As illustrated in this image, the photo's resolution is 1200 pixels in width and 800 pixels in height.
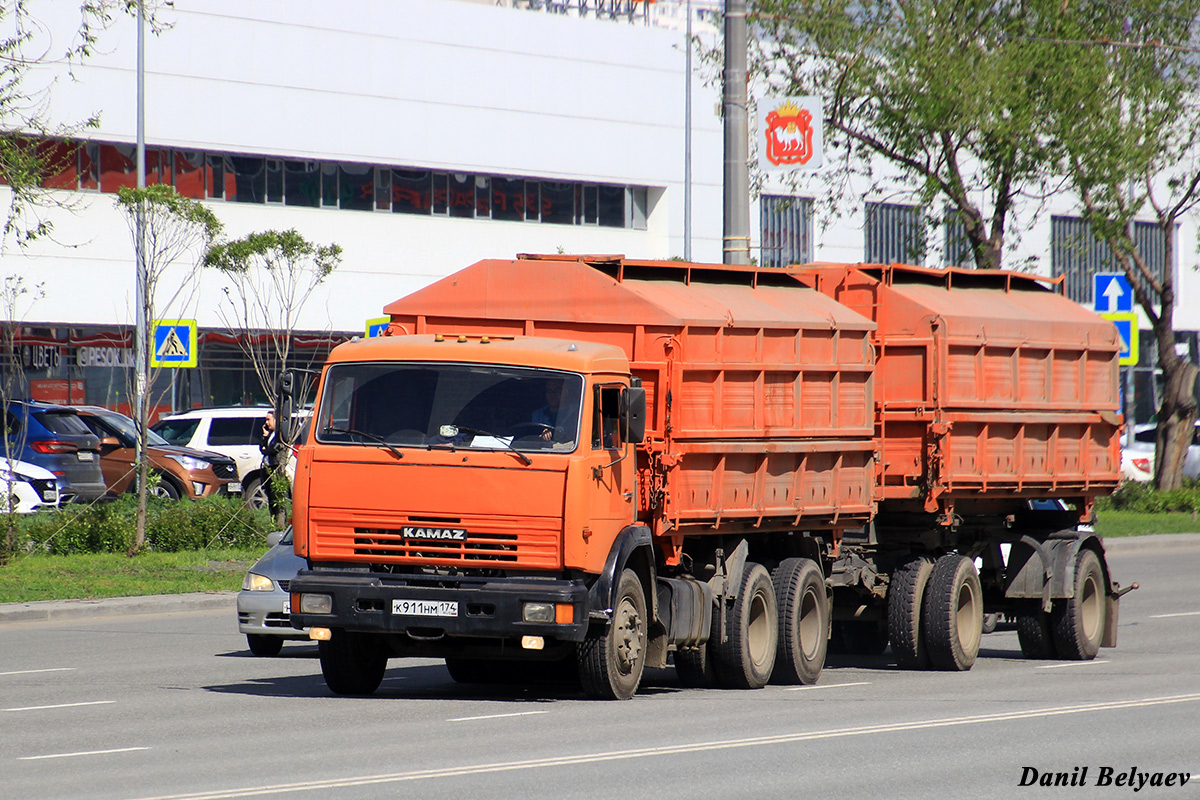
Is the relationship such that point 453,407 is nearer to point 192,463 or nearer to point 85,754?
point 85,754

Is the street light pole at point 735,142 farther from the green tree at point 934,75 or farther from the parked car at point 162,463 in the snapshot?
the parked car at point 162,463

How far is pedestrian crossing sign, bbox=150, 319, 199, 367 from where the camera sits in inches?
1104

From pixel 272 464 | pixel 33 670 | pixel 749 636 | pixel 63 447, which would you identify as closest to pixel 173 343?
pixel 63 447

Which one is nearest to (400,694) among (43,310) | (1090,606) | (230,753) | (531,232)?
(230,753)

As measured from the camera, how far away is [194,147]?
4350 cm

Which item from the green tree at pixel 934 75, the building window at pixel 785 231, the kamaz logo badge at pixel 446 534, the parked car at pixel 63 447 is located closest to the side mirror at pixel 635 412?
the kamaz logo badge at pixel 446 534

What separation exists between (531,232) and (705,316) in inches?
1494

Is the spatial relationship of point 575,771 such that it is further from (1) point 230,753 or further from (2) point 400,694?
(2) point 400,694

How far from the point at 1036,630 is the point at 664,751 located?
25.8 feet

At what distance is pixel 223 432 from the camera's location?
3181 cm

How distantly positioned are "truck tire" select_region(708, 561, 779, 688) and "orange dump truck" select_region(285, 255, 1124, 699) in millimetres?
23

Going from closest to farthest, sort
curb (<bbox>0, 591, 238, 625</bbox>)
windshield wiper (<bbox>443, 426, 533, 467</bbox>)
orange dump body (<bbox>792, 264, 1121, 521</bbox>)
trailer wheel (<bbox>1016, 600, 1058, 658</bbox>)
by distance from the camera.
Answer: windshield wiper (<bbox>443, 426, 533, 467</bbox>) → orange dump body (<bbox>792, 264, 1121, 521</bbox>) → trailer wheel (<bbox>1016, 600, 1058, 658</bbox>) → curb (<bbox>0, 591, 238, 625</bbox>)

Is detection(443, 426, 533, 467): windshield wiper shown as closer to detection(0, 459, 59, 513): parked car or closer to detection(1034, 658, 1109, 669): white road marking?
detection(1034, 658, 1109, 669): white road marking

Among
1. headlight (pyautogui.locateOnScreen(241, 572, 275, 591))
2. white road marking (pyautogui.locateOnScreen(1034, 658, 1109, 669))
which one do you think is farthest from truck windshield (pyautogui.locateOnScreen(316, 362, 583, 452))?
white road marking (pyautogui.locateOnScreen(1034, 658, 1109, 669))
